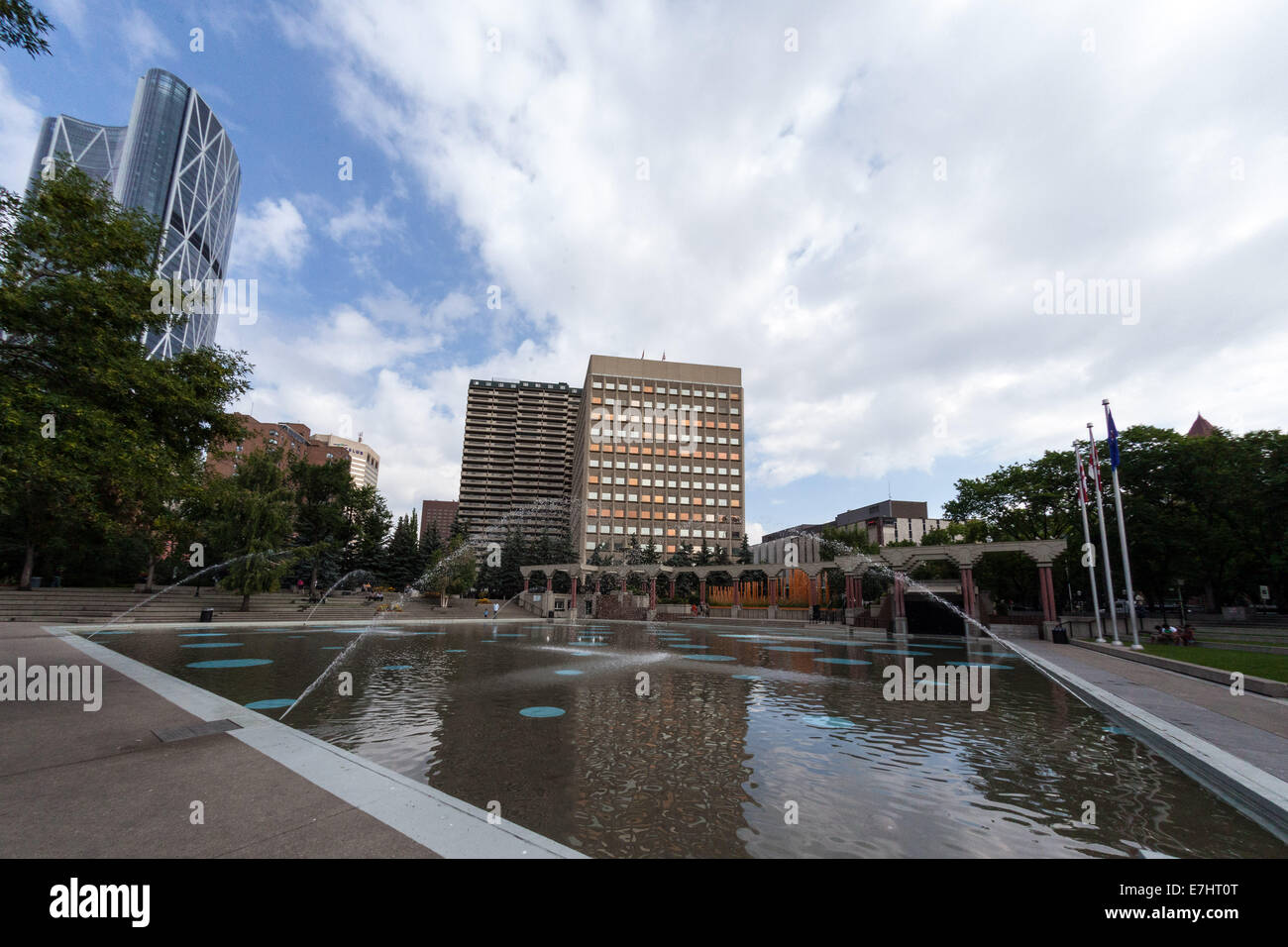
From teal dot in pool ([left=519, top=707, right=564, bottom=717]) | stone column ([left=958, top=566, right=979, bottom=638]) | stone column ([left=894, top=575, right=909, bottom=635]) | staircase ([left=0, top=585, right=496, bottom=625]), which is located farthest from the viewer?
stone column ([left=958, top=566, right=979, bottom=638])

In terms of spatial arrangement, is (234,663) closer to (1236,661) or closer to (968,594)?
(1236,661)

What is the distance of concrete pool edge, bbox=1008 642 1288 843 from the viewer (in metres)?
5.32

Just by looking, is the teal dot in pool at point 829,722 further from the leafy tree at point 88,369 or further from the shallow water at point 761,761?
the leafy tree at point 88,369

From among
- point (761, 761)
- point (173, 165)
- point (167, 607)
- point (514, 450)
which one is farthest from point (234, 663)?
point (173, 165)

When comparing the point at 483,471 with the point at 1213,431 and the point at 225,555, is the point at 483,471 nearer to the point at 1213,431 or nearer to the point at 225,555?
the point at 225,555

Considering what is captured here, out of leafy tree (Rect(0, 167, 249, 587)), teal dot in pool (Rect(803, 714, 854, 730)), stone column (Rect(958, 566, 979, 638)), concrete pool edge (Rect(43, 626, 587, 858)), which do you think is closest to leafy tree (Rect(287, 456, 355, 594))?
leafy tree (Rect(0, 167, 249, 587))

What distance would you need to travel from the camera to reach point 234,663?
47.8 feet

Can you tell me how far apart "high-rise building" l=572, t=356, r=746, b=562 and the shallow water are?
88.7 m

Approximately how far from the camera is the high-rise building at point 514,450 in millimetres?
151250

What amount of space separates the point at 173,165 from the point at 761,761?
185 meters

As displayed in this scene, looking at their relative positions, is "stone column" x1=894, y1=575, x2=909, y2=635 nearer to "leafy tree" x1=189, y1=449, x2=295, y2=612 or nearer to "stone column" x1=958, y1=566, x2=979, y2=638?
"stone column" x1=958, y1=566, x2=979, y2=638

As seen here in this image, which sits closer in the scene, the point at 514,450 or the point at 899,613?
the point at 899,613
